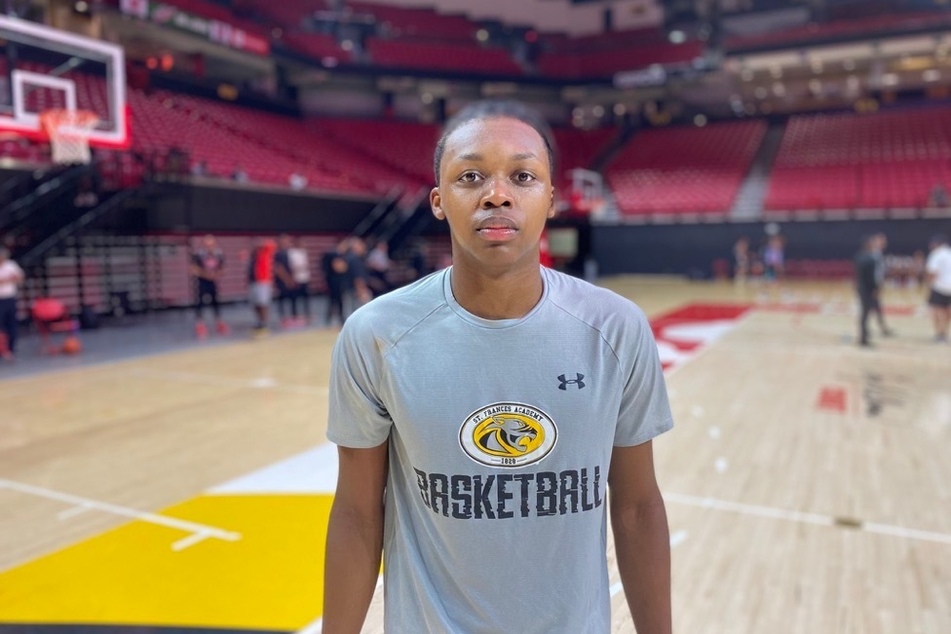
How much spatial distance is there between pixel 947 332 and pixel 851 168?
47.4ft

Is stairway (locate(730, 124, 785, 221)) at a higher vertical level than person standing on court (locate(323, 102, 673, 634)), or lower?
higher

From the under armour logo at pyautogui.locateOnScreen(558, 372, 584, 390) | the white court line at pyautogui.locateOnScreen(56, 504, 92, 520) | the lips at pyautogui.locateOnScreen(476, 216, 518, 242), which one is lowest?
the white court line at pyautogui.locateOnScreen(56, 504, 92, 520)

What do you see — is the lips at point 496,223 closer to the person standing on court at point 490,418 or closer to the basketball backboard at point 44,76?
the person standing on court at point 490,418

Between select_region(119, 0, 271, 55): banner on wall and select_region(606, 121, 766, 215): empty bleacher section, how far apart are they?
42.5 ft

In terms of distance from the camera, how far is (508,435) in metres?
1.09

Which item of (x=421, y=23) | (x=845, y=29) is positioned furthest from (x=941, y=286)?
(x=421, y=23)

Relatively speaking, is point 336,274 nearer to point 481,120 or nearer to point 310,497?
point 310,497

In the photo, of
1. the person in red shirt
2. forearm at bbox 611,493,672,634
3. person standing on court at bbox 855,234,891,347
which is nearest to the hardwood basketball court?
forearm at bbox 611,493,672,634

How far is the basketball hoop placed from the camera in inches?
381

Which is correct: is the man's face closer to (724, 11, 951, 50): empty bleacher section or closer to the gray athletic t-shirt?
the gray athletic t-shirt

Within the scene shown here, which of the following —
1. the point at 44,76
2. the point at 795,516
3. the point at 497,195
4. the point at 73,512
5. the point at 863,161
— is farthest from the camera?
the point at 863,161

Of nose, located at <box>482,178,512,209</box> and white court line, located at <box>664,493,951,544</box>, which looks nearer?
nose, located at <box>482,178,512,209</box>

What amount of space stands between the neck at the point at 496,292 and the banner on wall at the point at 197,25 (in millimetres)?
18190

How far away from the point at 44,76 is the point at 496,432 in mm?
12095
